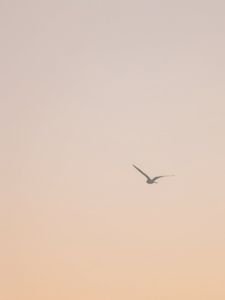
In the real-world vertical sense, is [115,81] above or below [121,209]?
above

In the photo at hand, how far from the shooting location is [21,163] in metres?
1.86

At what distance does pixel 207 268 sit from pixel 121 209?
322 mm

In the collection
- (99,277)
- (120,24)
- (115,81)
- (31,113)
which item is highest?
(120,24)

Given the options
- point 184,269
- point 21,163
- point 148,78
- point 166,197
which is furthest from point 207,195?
point 21,163

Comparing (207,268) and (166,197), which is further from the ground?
(166,197)

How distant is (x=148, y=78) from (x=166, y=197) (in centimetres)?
39

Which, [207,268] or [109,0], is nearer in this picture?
[207,268]

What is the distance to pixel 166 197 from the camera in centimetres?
181

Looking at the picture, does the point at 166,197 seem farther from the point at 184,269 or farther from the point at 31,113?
the point at 31,113

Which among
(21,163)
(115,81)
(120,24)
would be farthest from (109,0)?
(21,163)

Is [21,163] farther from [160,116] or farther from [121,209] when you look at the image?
[160,116]

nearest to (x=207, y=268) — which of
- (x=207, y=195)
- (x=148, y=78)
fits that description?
(x=207, y=195)

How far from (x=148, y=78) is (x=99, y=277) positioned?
65 cm

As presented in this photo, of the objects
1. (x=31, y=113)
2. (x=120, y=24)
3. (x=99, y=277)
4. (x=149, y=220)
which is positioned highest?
(x=120, y=24)
